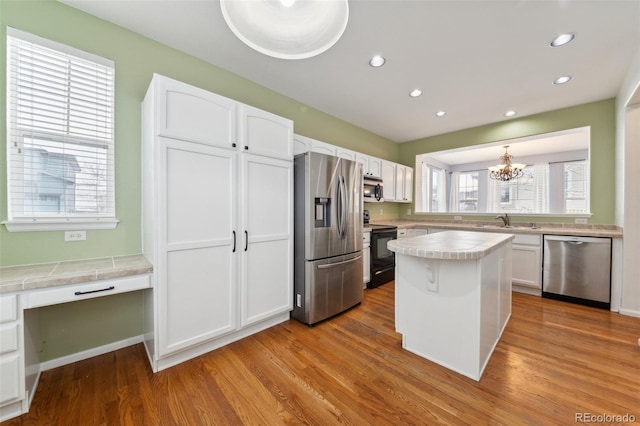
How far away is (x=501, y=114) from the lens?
392cm

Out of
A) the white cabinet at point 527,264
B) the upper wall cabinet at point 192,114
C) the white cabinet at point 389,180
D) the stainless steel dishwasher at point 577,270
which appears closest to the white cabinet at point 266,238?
the upper wall cabinet at point 192,114

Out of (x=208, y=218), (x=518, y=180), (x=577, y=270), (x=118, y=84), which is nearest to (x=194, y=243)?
(x=208, y=218)

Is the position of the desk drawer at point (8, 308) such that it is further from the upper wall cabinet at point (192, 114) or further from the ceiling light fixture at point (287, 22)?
the ceiling light fixture at point (287, 22)

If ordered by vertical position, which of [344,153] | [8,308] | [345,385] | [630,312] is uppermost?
[344,153]

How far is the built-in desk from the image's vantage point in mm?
1387

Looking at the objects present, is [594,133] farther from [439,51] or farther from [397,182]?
[439,51]

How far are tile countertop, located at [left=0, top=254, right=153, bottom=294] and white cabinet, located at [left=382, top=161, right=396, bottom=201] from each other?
3883 mm

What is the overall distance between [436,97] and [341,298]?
2943 millimetres

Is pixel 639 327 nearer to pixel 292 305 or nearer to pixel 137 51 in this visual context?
pixel 292 305

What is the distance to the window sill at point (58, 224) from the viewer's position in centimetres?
175

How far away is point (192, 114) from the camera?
197 centimetres

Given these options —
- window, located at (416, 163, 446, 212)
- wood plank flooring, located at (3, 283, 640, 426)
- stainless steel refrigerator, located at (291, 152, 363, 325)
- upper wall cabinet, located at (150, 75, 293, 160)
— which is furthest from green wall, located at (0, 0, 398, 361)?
window, located at (416, 163, 446, 212)

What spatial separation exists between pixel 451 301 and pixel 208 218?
6.66 ft

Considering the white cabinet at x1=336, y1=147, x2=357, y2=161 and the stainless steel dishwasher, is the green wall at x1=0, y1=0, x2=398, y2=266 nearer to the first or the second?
the white cabinet at x1=336, y1=147, x2=357, y2=161
